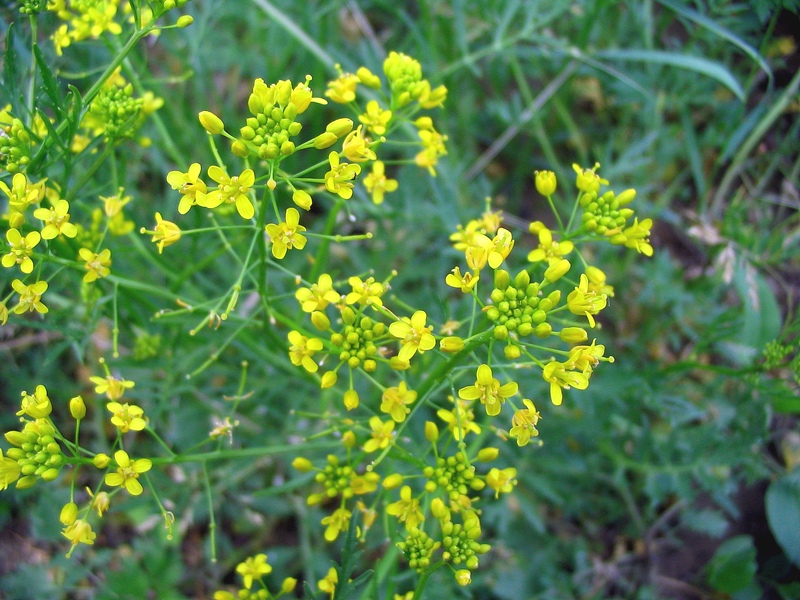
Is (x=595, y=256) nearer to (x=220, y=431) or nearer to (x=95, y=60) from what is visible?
(x=220, y=431)

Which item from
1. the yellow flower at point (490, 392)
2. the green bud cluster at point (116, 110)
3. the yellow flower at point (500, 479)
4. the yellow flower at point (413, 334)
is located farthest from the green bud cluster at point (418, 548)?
the green bud cluster at point (116, 110)

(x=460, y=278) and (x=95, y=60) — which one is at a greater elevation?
(x=95, y=60)

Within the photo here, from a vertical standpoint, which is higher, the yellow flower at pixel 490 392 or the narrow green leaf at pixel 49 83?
the narrow green leaf at pixel 49 83

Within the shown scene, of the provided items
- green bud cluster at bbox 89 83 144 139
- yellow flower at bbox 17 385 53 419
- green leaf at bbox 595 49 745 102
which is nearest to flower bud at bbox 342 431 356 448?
yellow flower at bbox 17 385 53 419

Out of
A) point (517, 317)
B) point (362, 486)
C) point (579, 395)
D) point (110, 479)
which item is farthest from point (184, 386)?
point (579, 395)

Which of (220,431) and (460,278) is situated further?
(220,431)

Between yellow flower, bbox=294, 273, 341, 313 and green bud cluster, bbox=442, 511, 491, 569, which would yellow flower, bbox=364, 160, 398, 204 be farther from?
green bud cluster, bbox=442, 511, 491, 569

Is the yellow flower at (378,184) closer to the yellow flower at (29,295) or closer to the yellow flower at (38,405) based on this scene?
the yellow flower at (29,295)
